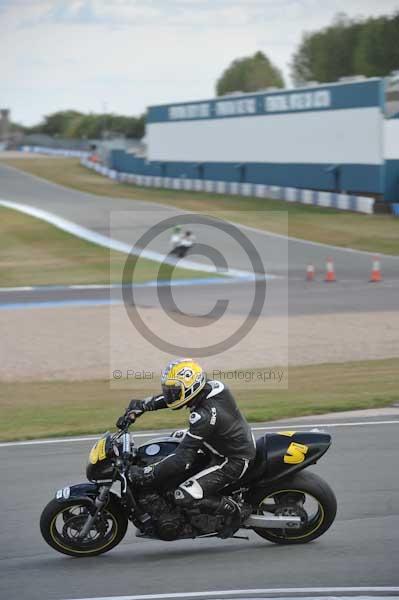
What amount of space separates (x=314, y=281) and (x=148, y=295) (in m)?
5.83

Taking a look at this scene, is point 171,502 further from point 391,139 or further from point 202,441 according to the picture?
point 391,139

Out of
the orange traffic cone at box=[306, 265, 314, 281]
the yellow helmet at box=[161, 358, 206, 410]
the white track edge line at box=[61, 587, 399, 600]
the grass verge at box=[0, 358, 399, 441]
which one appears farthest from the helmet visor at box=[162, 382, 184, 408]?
the orange traffic cone at box=[306, 265, 314, 281]

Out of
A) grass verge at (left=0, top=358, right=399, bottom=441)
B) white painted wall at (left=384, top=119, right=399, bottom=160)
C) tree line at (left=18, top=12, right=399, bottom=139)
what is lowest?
grass verge at (left=0, top=358, right=399, bottom=441)

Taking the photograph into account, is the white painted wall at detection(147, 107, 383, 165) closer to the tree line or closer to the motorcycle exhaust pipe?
the motorcycle exhaust pipe

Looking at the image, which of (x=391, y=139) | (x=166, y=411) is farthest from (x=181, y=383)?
(x=391, y=139)

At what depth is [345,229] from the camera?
4316 cm

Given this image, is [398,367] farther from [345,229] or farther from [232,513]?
[345,229]

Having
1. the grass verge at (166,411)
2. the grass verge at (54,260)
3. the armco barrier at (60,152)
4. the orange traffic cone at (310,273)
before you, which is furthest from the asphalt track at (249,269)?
the armco barrier at (60,152)

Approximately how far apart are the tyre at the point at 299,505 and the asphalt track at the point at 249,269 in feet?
53.1

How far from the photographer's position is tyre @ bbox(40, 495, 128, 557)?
26.6ft

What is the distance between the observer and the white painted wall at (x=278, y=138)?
49.7m

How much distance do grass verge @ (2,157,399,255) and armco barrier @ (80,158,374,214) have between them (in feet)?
1.95

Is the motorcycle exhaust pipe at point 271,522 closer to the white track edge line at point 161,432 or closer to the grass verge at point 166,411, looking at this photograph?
the white track edge line at point 161,432

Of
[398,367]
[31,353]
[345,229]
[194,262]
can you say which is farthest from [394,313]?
[345,229]
